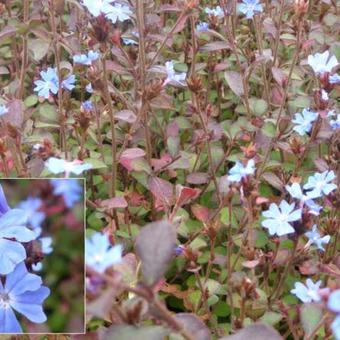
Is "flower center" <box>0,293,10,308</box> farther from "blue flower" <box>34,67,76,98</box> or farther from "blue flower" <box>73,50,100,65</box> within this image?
"blue flower" <box>34,67,76,98</box>

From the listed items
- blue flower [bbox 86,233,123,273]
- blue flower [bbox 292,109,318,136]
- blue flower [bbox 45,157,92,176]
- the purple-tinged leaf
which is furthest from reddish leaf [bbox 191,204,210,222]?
blue flower [bbox 86,233,123,273]

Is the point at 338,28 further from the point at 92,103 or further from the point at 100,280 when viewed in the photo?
the point at 100,280

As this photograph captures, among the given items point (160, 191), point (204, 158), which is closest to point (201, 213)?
point (160, 191)

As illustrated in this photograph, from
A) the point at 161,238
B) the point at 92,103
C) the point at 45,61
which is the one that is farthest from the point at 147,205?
the point at 161,238

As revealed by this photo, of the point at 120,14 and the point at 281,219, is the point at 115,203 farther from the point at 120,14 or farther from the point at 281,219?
the point at 120,14

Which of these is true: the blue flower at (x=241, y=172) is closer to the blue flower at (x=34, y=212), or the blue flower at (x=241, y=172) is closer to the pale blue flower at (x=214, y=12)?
the blue flower at (x=34, y=212)

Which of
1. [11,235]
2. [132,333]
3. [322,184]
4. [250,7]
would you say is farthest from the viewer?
[250,7]

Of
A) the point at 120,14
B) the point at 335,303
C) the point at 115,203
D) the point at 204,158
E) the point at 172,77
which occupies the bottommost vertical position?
the point at 204,158

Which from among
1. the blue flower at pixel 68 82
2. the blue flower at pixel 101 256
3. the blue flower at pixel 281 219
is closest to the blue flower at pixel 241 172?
the blue flower at pixel 281 219
